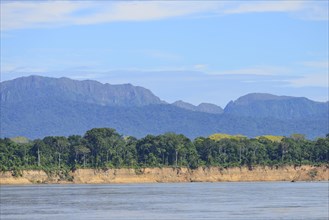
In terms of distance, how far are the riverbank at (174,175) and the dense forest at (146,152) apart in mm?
1171

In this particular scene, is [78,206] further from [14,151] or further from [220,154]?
[220,154]

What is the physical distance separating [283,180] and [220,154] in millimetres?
12513

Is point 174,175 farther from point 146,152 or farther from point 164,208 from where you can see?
point 164,208

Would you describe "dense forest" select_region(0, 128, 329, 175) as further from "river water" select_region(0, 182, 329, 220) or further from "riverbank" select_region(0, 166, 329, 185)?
"river water" select_region(0, 182, 329, 220)

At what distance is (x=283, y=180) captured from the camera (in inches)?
6939

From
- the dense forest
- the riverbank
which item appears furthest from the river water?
the dense forest

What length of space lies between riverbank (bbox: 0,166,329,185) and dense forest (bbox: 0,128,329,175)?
1.17 m

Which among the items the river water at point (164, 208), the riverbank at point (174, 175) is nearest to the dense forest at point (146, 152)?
the riverbank at point (174, 175)

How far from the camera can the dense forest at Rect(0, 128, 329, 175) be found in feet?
536

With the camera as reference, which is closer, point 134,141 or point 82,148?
point 82,148

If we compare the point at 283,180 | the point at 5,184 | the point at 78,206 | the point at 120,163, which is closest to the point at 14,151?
the point at 5,184

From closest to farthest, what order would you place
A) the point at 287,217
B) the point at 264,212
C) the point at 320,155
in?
the point at 287,217
the point at 264,212
the point at 320,155

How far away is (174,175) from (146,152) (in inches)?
258

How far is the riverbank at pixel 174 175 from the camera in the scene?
16112cm
